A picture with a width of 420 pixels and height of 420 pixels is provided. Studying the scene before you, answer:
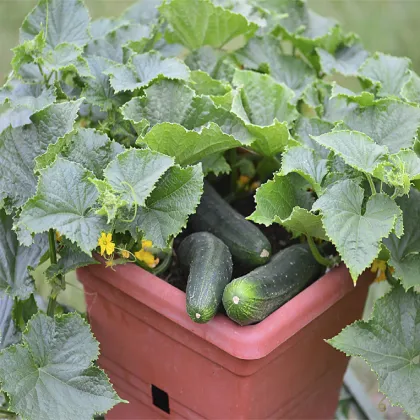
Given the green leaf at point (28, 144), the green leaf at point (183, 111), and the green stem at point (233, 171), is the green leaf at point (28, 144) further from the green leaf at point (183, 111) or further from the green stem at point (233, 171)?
the green stem at point (233, 171)

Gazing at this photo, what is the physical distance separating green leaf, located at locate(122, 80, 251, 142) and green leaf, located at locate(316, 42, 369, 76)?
383mm

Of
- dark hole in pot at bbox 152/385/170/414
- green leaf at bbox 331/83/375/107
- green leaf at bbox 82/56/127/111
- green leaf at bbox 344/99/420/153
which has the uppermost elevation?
green leaf at bbox 82/56/127/111

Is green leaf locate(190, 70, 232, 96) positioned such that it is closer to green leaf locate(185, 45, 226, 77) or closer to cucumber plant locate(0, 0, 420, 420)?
cucumber plant locate(0, 0, 420, 420)

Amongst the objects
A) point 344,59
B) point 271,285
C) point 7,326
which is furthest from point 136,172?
point 344,59

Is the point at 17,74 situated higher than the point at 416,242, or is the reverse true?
the point at 17,74

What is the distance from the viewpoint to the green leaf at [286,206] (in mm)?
1371

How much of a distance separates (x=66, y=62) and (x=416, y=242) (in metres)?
0.79

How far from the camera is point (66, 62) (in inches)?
62.3

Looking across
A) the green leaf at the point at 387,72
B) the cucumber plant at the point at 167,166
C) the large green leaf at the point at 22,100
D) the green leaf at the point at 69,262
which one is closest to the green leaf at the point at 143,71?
the cucumber plant at the point at 167,166

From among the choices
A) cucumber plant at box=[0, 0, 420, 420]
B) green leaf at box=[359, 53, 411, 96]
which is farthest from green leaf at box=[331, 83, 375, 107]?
green leaf at box=[359, 53, 411, 96]

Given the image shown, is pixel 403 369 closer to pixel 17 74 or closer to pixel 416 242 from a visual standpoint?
pixel 416 242

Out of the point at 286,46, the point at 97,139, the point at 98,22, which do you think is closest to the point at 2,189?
the point at 97,139

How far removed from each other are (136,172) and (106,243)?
140mm

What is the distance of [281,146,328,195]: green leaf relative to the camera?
1.40 m
